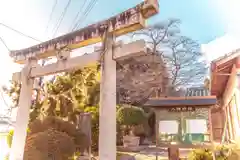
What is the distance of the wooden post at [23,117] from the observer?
4641 millimetres

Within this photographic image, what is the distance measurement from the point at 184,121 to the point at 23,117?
4897mm

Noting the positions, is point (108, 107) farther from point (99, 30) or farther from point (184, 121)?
point (184, 121)

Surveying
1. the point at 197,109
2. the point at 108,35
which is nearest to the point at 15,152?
the point at 108,35

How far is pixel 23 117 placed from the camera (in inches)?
190

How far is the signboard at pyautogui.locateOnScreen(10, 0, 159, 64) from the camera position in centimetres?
317

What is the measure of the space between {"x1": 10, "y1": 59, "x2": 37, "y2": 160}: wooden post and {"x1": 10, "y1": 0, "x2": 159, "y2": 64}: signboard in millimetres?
497

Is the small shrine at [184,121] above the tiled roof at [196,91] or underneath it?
underneath

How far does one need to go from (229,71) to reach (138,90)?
8.29 meters

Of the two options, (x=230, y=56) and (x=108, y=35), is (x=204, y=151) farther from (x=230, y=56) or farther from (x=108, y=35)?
(x=108, y=35)

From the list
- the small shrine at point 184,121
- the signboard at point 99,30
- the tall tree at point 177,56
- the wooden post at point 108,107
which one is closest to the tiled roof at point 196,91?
the tall tree at point 177,56

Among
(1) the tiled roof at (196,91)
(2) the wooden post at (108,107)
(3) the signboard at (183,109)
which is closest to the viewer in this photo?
(2) the wooden post at (108,107)

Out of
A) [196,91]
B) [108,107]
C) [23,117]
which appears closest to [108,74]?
[108,107]

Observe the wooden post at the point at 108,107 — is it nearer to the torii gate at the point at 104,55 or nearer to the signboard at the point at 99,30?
the torii gate at the point at 104,55

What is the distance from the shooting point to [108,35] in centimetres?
348
